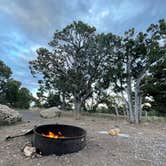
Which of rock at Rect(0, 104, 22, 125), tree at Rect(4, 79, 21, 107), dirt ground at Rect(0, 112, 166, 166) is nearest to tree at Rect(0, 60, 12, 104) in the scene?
tree at Rect(4, 79, 21, 107)

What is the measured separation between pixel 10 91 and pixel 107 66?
355 inches

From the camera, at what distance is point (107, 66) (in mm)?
10992

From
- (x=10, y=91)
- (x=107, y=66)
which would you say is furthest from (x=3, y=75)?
(x=107, y=66)

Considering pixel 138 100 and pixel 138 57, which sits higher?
pixel 138 57

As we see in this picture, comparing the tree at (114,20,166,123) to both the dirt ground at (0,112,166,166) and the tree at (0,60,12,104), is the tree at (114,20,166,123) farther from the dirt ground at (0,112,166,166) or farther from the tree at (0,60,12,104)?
the tree at (0,60,12,104)

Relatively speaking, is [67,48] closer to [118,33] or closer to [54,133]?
[118,33]

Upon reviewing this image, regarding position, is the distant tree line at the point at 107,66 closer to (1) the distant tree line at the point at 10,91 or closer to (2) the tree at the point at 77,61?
(2) the tree at the point at 77,61

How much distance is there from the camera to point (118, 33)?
1053 centimetres

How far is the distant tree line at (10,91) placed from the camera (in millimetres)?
14766

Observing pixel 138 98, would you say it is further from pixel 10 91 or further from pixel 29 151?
pixel 10 91

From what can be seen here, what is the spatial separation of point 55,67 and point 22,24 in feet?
14.2

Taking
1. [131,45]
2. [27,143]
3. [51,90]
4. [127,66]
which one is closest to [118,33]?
[131,45]

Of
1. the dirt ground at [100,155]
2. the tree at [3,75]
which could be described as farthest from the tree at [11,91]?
the dirt ground at [100,155]

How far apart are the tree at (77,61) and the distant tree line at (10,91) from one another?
11.6 ft
